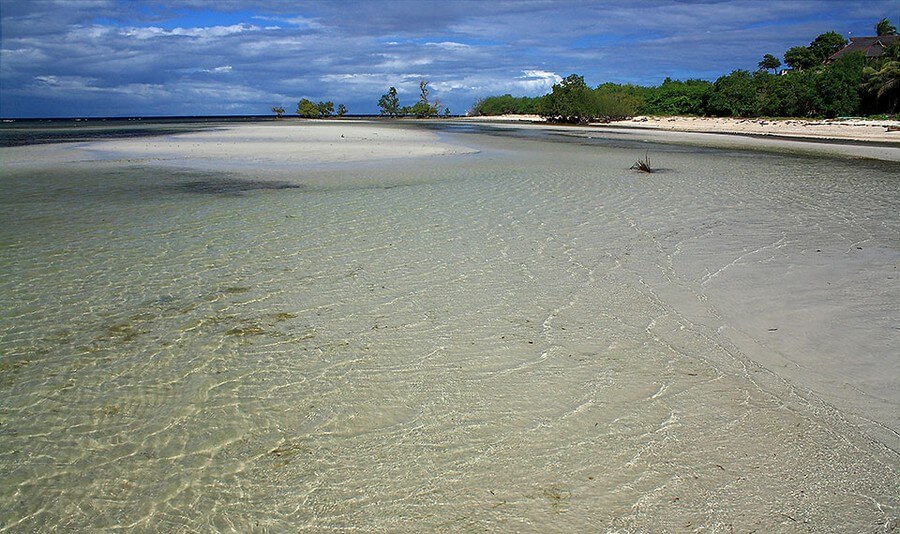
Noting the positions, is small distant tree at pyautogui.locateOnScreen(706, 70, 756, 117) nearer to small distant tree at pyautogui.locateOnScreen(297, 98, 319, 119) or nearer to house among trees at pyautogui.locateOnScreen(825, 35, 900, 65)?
house among trees at pyautogui.locateOnScreen(825, 35, 900, 65)

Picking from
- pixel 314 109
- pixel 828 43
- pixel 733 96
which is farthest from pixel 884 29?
pixel 314 109

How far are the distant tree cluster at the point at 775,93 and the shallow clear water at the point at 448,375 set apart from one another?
50.6 metres

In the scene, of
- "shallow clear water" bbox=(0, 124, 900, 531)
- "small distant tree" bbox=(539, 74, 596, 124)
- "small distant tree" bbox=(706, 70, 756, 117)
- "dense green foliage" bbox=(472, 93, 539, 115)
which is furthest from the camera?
"dense green foliage" bbox=(472, 93, 539, 115)

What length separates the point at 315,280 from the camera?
6.17 m

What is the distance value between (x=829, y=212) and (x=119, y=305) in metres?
10.4

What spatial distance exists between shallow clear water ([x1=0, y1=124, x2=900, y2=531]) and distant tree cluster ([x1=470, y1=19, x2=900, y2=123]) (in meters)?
50.6

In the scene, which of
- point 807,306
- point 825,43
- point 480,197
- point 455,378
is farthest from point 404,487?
point 825,43

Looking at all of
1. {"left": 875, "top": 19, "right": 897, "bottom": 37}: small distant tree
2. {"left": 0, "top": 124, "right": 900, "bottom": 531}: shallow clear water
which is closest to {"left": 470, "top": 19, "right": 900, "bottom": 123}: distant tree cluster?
{"left": 875, "top": 19, "right": 897, "bottom": 37}: small distant tree

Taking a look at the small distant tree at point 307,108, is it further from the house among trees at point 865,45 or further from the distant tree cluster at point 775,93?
the house among trees at point 865,45

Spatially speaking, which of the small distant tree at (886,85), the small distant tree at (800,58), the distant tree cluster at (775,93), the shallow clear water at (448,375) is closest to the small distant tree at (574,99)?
the distant tree cluster at (775,93)

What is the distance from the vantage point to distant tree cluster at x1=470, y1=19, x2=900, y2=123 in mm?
49719

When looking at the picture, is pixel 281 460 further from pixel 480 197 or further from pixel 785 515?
pixel 480 197

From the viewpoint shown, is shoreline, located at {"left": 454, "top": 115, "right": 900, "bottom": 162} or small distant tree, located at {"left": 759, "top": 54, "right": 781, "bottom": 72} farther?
small distant tree, located at {"left": 759, "top": 54, "right": 781, "bottom": 72}

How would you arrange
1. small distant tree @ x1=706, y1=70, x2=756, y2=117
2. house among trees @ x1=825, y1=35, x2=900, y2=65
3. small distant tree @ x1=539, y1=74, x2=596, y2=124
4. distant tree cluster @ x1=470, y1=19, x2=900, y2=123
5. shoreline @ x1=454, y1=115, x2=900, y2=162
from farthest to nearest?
1. house among trees @ x1=825, y1=35, x2=900, y2=65
2. small distant tree @ x1=539, y1=74, x2=596, y2=124
3. small distant tree @ x1=706, y1=70, x2=756, y2=117
4. distant tree cluster @ x1=470, y1=19, x2=900, y2=123
5. shoreline @ x1=454, y1=115, x2=900, y2=162
